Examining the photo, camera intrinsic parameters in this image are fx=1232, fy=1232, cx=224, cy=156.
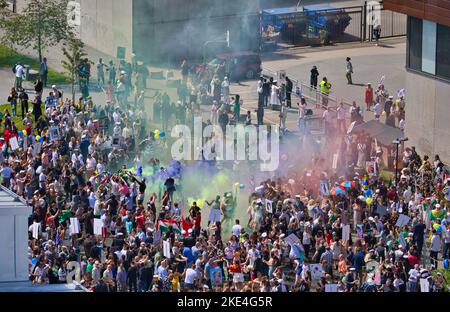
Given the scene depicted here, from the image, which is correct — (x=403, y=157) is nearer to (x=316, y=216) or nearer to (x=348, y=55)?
(x=316, y=216)

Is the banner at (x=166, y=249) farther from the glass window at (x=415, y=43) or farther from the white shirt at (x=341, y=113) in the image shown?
the white shirt at (x=341, y=113)

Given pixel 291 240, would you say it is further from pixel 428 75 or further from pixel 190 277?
pixel 428 75

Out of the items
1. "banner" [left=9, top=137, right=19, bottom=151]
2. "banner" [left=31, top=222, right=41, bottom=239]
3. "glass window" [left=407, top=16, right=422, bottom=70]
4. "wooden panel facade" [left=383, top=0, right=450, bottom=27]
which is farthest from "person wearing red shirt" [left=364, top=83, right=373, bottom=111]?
"banner" [left=31, top=222, right=41, bottom=239]

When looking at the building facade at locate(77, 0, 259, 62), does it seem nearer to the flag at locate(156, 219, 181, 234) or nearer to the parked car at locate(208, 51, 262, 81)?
the parked car at locate(208, 51, 262, 81)

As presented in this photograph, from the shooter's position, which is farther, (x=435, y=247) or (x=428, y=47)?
(x=428, y=47)

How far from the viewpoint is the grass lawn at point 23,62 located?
42.8 meters

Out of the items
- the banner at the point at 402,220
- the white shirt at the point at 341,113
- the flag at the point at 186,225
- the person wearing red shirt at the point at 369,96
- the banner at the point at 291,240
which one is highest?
the person wearing red shirt at the point at 369,96

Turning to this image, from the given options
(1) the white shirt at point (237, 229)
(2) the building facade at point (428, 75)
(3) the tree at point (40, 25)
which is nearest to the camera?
(1) the white shirt at point (237, 229)

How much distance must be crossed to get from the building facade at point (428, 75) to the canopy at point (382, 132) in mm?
1069

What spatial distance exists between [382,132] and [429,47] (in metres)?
2.78

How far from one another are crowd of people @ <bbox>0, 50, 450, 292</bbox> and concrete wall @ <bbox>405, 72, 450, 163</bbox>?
142 centimetres

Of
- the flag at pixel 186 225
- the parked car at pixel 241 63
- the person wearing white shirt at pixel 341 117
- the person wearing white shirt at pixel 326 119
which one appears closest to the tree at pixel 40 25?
the parked car at pixel 241 63

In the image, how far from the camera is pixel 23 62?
147ft

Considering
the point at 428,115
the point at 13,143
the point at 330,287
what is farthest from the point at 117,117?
the point at 330,287
